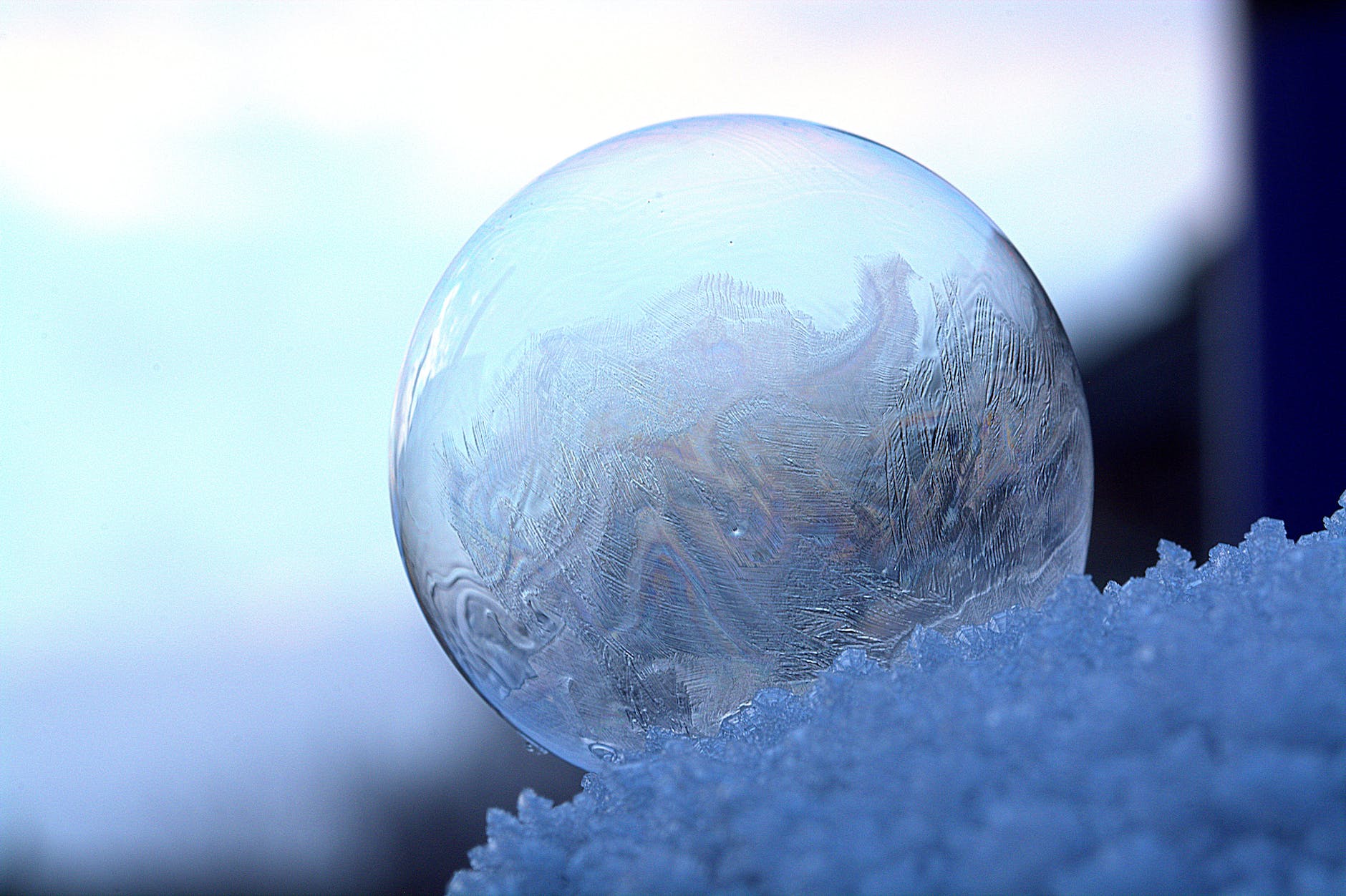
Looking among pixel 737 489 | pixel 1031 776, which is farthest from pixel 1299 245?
pixel 1031 776

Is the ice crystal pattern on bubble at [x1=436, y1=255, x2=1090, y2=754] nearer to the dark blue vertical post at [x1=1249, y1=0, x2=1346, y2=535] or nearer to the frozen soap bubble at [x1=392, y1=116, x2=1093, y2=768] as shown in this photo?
the frozen soap bubble at [x1=392, y1=116, x2=1093, y2=768]

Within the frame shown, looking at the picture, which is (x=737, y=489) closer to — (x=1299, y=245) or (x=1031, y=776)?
(x=1031, y=776)

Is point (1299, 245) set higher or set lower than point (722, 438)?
higher

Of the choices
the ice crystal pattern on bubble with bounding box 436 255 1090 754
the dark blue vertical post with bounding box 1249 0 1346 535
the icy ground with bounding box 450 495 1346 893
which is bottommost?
the icy ground with bounding box 450 495 1346 893

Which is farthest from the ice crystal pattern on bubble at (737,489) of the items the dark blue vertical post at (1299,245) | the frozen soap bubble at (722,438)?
the dark blue vertical post at (1299,245)

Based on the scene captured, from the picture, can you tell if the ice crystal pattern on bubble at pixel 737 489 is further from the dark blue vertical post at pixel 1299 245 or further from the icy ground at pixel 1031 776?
the dark blue vertical post at pixel 1299 245

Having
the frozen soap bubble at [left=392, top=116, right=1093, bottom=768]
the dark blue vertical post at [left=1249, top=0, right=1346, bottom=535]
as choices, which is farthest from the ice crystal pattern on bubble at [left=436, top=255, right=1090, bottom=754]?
the dark blue vertical post at [left=1249, top=0, right=1346, bottom=535]
